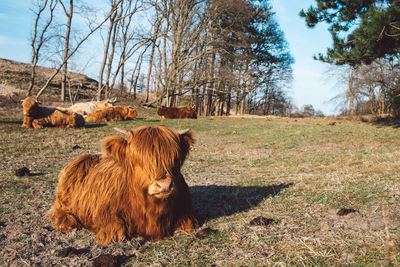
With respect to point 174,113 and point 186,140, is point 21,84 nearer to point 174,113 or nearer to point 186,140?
point 174,113

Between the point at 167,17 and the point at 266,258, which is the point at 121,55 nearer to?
the point at 167,17

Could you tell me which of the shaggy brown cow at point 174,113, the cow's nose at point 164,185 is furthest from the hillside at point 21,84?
the cow's nose at point 164,185

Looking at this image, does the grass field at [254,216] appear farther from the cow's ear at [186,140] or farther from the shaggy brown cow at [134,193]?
the cow's ear at [186,140]

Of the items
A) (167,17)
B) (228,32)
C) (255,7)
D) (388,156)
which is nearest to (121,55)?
(167,17)

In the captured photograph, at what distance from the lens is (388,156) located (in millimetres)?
7047

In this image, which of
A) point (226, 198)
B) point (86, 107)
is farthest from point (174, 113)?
point (226, 198)

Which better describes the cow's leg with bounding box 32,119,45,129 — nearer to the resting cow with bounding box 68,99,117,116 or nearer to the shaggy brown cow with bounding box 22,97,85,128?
the shaggy brown cow with bounding box 22,97,85,128

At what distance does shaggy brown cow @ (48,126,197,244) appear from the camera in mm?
2797

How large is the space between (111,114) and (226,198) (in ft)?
44.8

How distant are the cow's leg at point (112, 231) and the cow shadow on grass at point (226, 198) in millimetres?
892

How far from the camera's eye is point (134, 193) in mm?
3072

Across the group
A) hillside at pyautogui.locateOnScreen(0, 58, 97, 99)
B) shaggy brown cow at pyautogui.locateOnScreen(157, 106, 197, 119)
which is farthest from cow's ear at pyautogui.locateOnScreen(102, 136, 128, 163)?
hillside at pyautogui.locateOnScreen(0, 58, 97, 99)

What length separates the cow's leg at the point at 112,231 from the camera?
2979mm

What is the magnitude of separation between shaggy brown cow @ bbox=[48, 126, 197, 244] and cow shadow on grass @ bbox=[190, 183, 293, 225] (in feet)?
2.04
